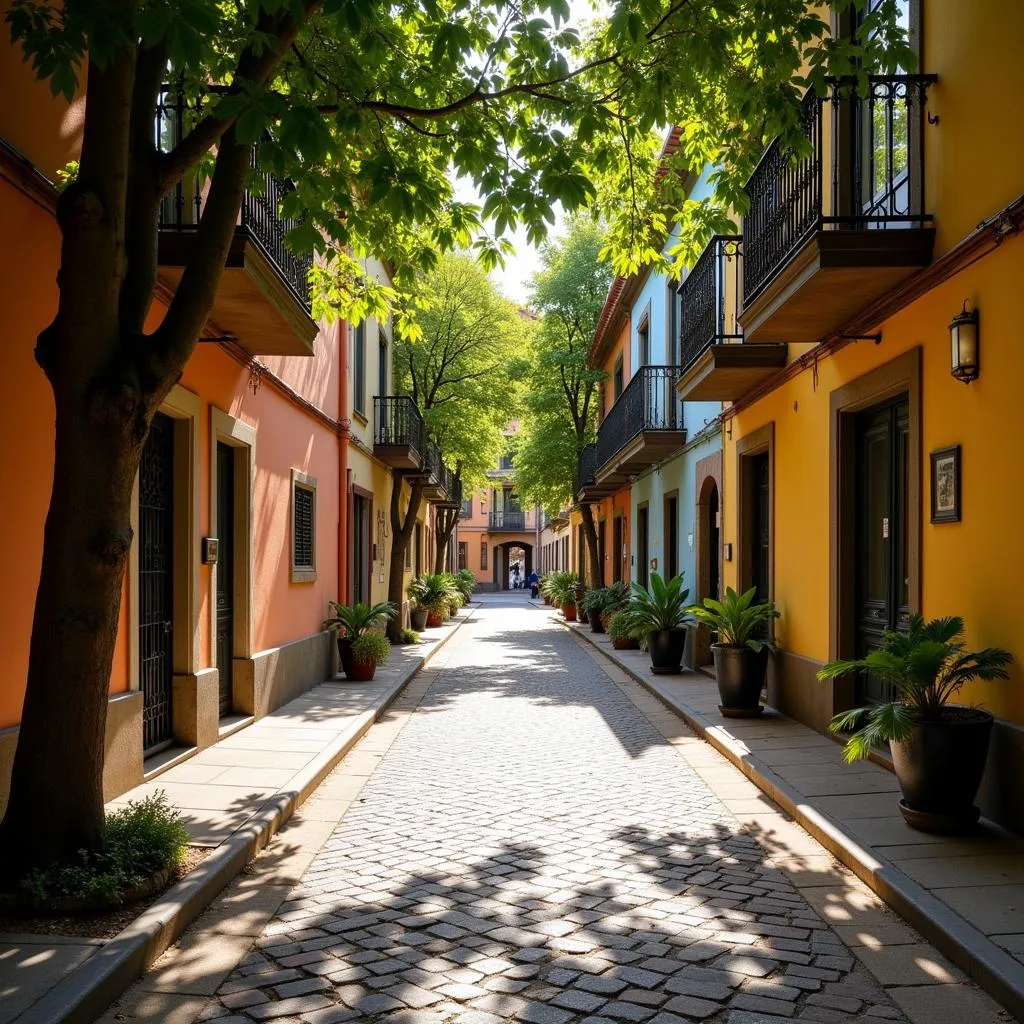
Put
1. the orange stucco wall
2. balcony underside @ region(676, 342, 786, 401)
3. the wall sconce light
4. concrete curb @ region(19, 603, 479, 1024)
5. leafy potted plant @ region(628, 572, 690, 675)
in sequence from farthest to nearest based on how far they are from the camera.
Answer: leafy potted plant @ region(628, 572, 690, 675) < balcony underside @ region(676, 342, 786, 401) < the wall sconce light < the orange stucco wall < concrete curb @ region(19, 603, 479, 1024)

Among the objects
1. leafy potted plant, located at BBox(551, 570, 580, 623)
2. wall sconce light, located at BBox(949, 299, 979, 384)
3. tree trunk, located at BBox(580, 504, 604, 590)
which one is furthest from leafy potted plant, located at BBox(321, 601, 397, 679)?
leafy potted plant, located at BBox(551, 570, 580, 623)

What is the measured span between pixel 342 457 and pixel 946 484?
32.4 feet

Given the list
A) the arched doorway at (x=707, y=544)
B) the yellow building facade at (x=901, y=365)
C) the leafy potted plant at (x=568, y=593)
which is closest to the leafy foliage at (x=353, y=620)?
the arched doorway at (x=707, y=544)

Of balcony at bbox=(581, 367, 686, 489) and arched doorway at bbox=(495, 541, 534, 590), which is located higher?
balcony at bbox=(581, 367, 686, 489)

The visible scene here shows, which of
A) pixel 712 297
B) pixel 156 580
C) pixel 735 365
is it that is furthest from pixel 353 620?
pixel 712 297

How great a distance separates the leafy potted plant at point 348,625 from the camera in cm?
1255

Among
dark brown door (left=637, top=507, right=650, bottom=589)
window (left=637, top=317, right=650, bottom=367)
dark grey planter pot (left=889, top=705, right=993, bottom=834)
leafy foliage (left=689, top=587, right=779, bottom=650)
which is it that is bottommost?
dark grey planter pot (left=889, top=705, right=993, bottom=834)

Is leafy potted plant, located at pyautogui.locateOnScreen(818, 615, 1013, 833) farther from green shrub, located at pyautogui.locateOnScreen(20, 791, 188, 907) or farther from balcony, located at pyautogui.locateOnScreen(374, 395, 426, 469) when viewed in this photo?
balcony, located at pyautogui.locateOnScreen(374, 395, 426, 469)

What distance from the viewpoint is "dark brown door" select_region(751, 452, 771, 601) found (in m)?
11.2

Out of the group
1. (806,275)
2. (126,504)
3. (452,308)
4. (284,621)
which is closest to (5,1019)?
(126,504)

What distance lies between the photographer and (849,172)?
7184 millimetres

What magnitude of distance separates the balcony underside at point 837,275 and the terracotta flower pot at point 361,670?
7.10 metres

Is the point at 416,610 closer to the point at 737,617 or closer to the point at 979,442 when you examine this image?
the point at 737,617

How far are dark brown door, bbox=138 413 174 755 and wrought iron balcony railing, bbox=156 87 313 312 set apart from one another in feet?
5.21
